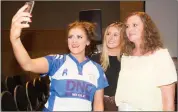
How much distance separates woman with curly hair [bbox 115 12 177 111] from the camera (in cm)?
117

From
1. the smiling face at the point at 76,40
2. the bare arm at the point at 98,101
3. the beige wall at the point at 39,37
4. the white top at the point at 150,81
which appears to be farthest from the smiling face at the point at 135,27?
the beige wall at the point at 39,37

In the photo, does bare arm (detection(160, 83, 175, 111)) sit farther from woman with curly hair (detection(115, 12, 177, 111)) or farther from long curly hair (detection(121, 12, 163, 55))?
long curly hair (detection(121, 12, 163, 55))

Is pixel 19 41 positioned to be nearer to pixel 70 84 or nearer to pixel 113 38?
pixel 70 84

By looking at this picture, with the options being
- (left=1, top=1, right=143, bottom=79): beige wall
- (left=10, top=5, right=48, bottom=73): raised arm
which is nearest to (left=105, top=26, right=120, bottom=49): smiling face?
(left=10, top=5, right=48, bottom=73): raised arm

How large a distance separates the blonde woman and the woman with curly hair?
0.72ft

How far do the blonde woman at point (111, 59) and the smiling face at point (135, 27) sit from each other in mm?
320

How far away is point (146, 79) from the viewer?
1.17m

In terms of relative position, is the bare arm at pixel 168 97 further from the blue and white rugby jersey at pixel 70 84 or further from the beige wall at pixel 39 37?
the beige wall at pixel 39 37

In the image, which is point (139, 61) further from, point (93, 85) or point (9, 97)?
point (9, 97)

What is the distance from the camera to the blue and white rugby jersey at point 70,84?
1.17m

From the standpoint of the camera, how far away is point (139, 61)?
1234mm

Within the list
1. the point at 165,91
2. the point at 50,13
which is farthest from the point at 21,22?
the point at 50,13

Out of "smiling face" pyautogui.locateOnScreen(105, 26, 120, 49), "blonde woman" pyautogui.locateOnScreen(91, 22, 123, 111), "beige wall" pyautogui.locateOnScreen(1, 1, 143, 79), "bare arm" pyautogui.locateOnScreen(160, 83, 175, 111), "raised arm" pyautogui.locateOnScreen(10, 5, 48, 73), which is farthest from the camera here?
"beige wall" pyautogui.locateOnScreen(1, 1, 143, 79)

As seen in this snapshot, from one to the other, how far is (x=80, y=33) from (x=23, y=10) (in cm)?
39
